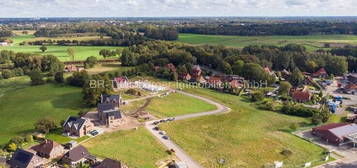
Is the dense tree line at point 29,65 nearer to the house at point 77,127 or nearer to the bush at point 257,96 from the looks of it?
the house at point 77,127

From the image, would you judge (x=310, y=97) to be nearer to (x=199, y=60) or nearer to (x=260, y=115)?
(x=260, y=115)

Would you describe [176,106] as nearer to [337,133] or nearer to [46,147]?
[46,147]

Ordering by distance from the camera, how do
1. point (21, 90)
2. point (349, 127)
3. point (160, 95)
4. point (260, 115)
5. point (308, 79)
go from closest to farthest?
1. point (349, 127)
2. point (260, 115)
3. point (160, 95)
4. point (21, 90)
5. point (308, 79)

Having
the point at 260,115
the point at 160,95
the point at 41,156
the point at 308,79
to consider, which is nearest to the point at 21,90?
the point at 160,95

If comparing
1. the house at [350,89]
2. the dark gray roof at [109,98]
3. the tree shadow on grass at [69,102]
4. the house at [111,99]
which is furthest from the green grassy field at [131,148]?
the house at [350,89]

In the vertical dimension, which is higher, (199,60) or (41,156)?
(199,60)

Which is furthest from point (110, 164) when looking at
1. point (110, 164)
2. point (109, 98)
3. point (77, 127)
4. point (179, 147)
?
point (109, 98)
